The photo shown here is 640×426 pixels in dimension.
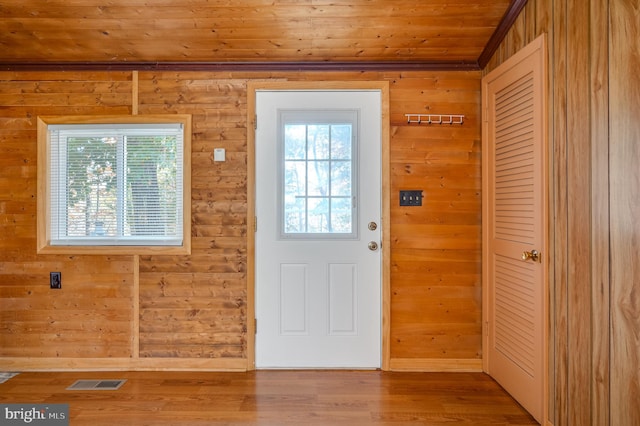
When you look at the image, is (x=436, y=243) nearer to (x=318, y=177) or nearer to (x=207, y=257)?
(x=318, y=177)

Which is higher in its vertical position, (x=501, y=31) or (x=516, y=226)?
(x=501, y=31)

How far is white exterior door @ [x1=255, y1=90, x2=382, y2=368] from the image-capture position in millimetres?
2889

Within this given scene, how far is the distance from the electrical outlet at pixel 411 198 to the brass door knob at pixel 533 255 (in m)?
0.83

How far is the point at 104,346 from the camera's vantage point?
2.91 metres

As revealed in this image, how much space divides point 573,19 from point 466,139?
1093 mm

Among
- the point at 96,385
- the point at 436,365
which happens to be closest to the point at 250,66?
the point at 96,385

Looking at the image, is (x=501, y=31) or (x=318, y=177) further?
(x=318, y=177)

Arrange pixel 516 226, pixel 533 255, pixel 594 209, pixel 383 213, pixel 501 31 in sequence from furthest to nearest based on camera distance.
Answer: pixel 383 213 < pixel 501 31 < pixel 516 226 < pixel 533 255 < pixel 594 209

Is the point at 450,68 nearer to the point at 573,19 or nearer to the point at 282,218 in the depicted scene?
the point at 573,19

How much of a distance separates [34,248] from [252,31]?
2178 millimetres

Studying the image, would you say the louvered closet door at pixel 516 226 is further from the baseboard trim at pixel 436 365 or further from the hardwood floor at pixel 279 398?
the hardwood floor at pixel 279 398

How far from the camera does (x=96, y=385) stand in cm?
266

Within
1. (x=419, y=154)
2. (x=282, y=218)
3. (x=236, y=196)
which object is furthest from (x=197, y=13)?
(x=419, y=154)

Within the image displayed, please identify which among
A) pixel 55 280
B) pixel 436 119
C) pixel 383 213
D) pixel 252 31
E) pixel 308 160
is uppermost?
pixel 252 31
